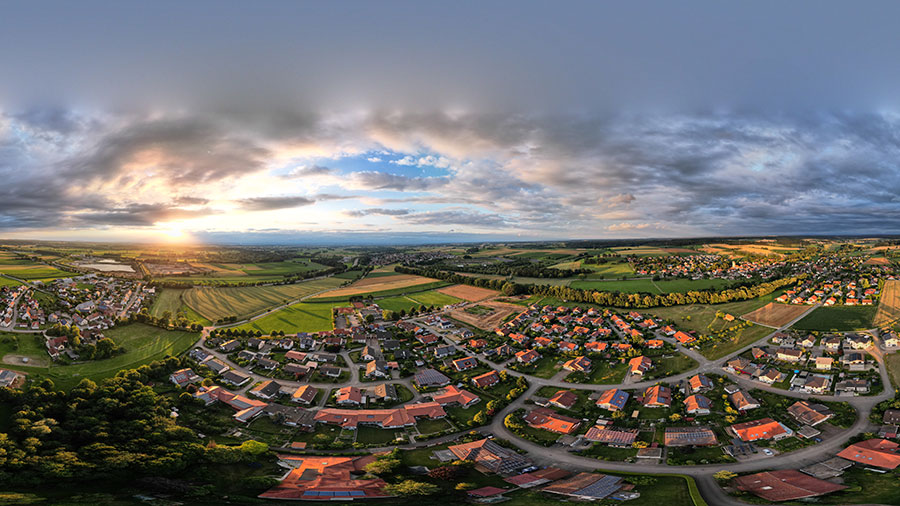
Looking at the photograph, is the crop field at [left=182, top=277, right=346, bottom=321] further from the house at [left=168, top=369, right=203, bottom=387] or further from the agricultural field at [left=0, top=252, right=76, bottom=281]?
the agricultural field at [left=0, top=252, right=76, bottom=281]

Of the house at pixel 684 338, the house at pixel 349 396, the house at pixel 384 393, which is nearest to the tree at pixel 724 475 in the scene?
the house at pixel 384 393

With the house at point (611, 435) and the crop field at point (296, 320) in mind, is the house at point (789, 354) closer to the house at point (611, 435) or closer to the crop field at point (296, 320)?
the house at point (611, 435)

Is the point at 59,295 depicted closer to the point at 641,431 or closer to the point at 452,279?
the point at 452,279

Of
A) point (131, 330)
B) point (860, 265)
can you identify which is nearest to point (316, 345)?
point (131, 330)

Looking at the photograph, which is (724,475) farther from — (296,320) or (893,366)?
(296,320)

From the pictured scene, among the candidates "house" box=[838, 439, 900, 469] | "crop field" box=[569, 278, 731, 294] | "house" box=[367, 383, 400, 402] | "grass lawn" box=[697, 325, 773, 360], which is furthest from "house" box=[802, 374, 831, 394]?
"crop field" box=[569, 278, 731, 294]
